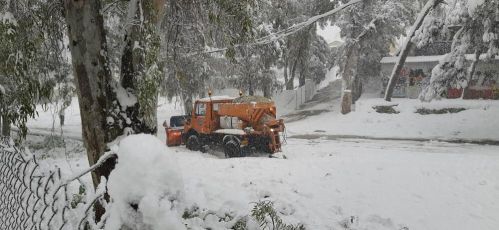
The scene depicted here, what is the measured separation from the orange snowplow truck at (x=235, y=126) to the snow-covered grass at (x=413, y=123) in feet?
23.4

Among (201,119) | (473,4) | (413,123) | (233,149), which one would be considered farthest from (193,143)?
(413,123)

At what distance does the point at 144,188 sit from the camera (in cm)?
124

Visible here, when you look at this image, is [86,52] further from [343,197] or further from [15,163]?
[343,197]

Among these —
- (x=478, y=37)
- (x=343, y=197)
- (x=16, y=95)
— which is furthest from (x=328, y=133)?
(x=16, y=95)

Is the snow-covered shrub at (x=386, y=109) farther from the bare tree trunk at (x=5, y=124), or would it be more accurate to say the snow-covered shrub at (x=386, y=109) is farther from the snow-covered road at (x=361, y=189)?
the bare tree trunk at (x=5, y=124)

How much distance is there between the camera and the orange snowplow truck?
46.3 ft

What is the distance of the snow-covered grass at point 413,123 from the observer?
20156mm

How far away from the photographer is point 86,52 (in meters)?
3.78

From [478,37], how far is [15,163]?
18658mm

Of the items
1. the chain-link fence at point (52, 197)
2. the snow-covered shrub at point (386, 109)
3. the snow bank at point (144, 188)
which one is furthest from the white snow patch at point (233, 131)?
the snow bank at point (144, 188)

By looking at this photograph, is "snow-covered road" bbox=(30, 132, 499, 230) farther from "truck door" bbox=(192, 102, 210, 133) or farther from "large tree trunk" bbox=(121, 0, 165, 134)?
"truck door" bbox=(192, 102, 210, 133)

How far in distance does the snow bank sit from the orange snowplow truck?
41.5ft

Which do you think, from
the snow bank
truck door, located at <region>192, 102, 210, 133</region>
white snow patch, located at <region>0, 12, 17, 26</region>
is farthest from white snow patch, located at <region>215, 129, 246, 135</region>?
the snow bank

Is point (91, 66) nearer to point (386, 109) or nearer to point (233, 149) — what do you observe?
point (233, 149)
